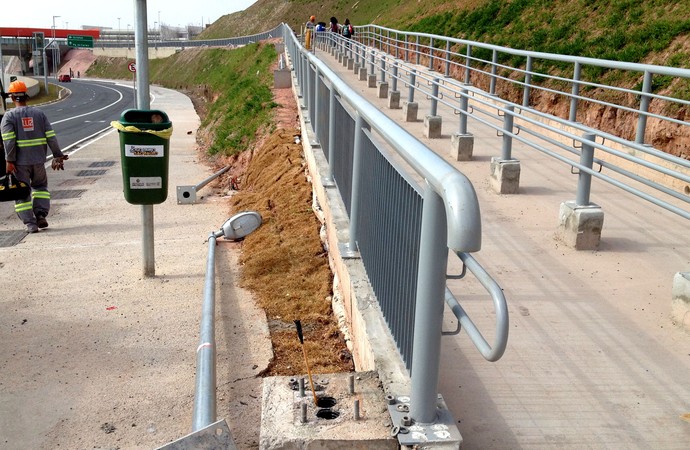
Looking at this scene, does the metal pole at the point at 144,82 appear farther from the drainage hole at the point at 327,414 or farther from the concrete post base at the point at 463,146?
the drainage hole at the point at 327,414

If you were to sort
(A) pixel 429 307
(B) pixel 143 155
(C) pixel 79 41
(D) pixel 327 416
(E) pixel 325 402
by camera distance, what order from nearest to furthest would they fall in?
1. (A) pixel 429 307
2. (D) pixel 327 416
3. (E) pixel 325 402
4. (B) pixel 143 155
5. (C) pixel 79 41

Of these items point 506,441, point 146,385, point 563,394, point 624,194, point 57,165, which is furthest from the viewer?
point 57,165

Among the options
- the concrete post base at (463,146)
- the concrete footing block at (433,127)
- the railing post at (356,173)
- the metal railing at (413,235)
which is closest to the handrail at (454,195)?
the metal railing at (413,235)

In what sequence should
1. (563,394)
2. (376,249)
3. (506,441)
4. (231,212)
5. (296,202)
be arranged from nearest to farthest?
(506,441) < (563,394) < (376,249) < (296,202) < (231,212)

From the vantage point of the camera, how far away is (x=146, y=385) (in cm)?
595

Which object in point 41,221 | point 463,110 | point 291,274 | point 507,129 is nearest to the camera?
point 291,274

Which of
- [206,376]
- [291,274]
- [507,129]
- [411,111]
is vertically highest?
[507,129]

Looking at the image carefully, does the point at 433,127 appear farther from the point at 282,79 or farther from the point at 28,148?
the point at 282,79

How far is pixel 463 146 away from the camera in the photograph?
10.5 m

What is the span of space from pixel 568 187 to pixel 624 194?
2.01 ft

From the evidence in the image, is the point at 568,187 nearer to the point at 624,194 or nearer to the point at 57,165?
the point at 624,194

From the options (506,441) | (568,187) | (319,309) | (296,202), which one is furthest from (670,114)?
(506,441)

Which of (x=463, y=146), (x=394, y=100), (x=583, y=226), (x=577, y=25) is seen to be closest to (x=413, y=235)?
(x=583, y=226)

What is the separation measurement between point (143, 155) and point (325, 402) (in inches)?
228
